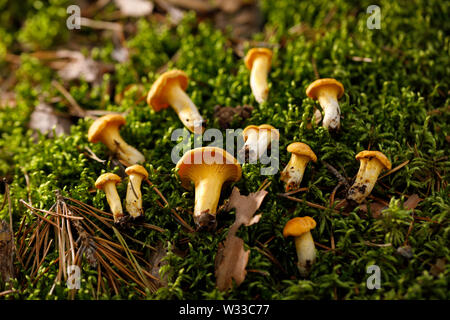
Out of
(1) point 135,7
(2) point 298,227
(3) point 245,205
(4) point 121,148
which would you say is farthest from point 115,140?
(1) point 135,7

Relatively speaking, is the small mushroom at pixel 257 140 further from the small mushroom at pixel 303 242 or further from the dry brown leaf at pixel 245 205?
the small mushroom at pixel 303 242

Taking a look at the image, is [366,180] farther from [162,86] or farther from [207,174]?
[162,86]

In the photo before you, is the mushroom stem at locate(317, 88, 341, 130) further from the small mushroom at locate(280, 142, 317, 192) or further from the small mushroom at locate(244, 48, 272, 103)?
the small mushroom at locate(244, 48, 272, 103)

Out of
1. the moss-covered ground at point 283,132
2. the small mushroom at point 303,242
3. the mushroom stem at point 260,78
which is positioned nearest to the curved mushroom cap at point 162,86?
the moss-covered ground at point 283,132

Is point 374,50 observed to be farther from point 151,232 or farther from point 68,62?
point 68,62
